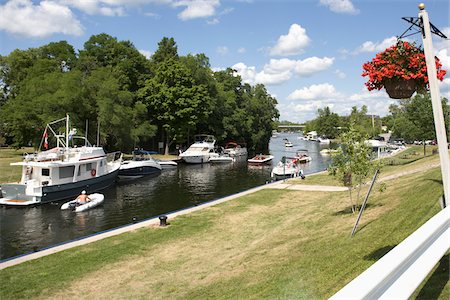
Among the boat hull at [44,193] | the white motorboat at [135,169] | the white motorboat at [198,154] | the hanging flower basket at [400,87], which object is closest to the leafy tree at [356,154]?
the hanging flower basket at [400,87]

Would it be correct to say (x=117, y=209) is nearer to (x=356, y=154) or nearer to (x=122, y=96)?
(x=356, y=154)

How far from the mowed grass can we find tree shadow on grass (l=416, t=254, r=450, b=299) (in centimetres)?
2

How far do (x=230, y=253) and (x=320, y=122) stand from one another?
18330 centimetres

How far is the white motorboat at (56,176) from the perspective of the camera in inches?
1248

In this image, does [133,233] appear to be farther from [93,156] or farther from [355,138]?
[93,156]

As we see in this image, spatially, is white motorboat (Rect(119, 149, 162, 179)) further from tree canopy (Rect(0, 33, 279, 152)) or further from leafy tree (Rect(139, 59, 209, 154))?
leafy tree (Rect(139, 59, 209, 154))

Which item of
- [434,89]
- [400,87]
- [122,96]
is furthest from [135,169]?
[434,89]

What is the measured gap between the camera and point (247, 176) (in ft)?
170

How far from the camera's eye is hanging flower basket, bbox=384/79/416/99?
21.4 ft

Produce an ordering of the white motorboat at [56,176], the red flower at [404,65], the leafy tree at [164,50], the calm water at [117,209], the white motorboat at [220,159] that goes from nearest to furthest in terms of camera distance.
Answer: the red flower at [404,65] < the calm water at [117,209] < the white motorboat at [56,176] < the white motorboat at [220,159] < the leafy tree at [164,50]

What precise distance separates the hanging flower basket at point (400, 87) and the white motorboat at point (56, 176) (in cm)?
3150

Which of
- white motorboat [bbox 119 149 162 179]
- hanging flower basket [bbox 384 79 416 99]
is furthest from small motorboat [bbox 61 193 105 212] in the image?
hanging flower basket [bbox 384 79 416 99]

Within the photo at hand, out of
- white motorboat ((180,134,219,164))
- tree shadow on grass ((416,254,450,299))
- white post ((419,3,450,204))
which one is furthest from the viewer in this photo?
white motorboat ((180,134,219,164))

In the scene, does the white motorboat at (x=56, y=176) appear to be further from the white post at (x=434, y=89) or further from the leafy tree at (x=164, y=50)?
the leafy tree at (x=164, y=50)
